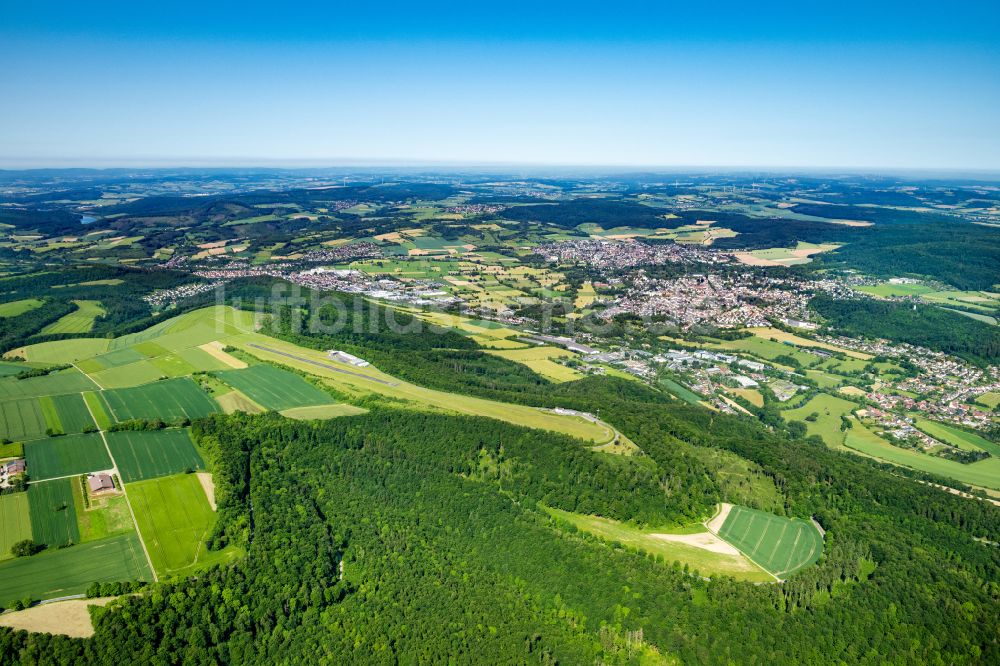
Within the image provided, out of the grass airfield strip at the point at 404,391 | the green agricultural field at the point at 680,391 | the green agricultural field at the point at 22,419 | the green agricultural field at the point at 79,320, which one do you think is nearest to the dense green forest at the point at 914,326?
the green agricultural field at the point at 680,391

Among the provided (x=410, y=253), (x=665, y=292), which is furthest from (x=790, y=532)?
(x=410, y=253)

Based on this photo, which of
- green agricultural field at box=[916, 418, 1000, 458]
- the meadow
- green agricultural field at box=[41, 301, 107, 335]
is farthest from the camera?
green agricultural field at box=[41, 301, 107, 335]

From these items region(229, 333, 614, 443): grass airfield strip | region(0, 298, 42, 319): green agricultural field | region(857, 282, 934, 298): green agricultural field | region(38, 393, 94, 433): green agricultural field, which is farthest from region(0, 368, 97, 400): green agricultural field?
region(857, 282, 934, 298): green agricultural field

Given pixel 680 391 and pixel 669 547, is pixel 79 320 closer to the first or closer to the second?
pixel 680 391

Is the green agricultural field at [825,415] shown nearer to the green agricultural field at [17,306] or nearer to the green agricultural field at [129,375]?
the green agricultural field at [129,375]

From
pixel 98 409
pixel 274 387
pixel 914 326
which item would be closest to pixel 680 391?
pixel 274 387

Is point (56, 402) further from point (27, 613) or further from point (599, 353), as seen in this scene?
point (599, 353)

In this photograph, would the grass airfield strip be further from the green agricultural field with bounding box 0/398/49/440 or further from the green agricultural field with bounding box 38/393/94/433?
the green agricultural field with bounding box 0/398/49/440
